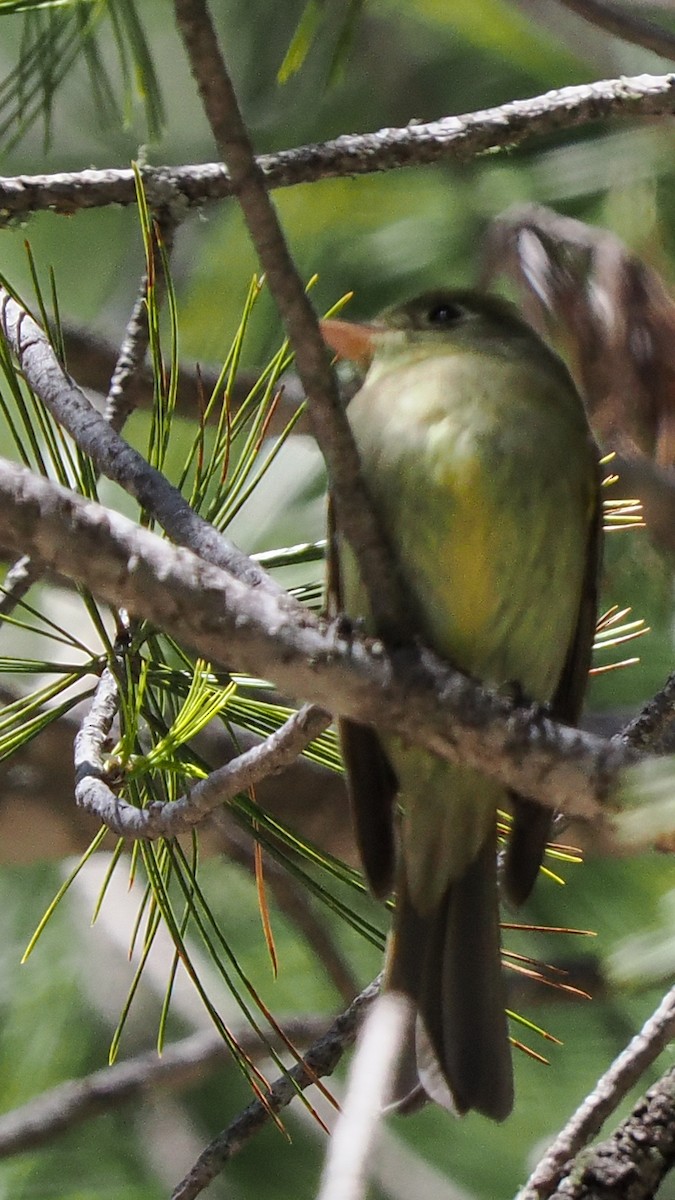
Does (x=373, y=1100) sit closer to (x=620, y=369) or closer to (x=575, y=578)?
(x=575, y=578)

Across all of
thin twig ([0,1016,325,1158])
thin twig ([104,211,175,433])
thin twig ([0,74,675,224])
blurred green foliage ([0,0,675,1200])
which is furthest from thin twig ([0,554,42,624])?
blurred green foliage ([0,0,675,1200])

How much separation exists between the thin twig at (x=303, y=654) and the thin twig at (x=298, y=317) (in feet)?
0.22

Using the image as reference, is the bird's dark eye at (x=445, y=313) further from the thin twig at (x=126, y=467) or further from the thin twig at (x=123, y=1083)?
the thin twig at (x=123, y=1083)

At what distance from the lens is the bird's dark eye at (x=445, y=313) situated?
2.11 meters

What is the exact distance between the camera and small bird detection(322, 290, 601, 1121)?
1.71m

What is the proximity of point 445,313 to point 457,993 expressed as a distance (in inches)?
38.7

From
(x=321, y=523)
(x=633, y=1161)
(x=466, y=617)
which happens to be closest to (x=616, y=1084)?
(x=633, y=1161)

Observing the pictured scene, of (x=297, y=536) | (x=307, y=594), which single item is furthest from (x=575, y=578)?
(x=297, y=536)

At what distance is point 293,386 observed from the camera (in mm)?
3123

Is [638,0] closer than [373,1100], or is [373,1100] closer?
[373,1100]

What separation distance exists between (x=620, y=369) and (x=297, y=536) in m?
1.18

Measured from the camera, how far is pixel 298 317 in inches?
45.7

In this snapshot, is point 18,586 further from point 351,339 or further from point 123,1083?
point 123,1083

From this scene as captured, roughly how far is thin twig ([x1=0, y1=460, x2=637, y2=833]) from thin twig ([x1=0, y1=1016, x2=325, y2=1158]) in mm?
1296
